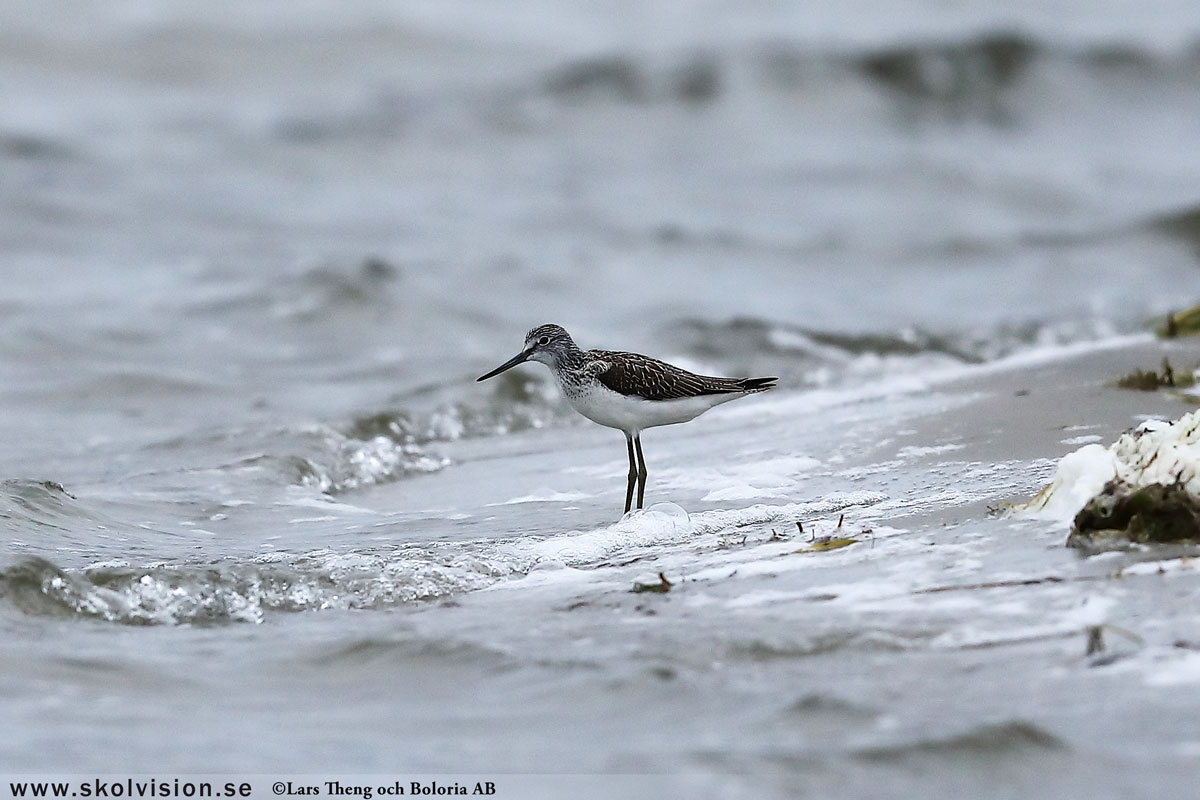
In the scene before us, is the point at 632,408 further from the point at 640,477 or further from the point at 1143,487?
the point at 1143,487

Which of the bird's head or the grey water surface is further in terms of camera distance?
the bird's head

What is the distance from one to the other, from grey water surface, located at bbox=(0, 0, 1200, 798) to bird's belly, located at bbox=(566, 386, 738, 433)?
16.6 inches

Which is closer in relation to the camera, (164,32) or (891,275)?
(891,275)

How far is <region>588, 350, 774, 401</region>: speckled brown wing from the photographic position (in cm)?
643

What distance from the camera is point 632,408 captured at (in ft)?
21.3

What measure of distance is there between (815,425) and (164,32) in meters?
17.5

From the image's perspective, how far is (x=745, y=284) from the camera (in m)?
15.0

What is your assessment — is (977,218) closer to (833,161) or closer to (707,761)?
(833,161)

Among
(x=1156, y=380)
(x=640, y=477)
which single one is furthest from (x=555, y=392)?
(x=1156, y=380)

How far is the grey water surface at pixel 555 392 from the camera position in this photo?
12.6 ft

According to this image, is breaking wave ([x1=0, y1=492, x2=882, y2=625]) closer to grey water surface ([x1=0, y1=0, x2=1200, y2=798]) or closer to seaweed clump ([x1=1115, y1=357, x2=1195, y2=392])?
grey water surface ([x1=0, y1=0, x2=1200, y2=798])

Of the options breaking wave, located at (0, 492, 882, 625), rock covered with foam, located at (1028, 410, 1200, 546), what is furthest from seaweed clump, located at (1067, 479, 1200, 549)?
breaking wave, located at (0, 492, 882, 625)

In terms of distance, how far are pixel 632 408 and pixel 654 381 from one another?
0.53 feet

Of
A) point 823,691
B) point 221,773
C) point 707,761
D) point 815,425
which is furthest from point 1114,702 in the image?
point 815,425
